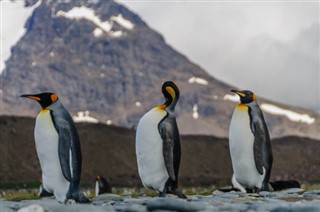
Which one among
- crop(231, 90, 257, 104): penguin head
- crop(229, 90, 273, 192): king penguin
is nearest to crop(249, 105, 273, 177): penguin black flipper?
crop(229, 90, 273, 192): king penguin

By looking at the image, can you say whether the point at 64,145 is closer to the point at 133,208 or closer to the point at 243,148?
the point at 133,208

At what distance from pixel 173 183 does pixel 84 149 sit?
182 ft

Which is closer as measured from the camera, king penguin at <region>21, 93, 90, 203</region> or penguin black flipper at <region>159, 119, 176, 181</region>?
king penguin at <region>21, 93, 90, 203</region>

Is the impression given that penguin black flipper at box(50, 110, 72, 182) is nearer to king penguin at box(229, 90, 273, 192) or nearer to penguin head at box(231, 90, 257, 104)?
king penguin at box(229, 90, 273, 192)

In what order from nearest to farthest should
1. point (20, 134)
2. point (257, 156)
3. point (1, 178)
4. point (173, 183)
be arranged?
point (173, 183) → point (257, 156) → point (1, 178) → point (20, 134)

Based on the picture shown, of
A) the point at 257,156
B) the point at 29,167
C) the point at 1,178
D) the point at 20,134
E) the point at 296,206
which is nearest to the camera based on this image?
the point at 296,206

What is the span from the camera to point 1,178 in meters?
54.6

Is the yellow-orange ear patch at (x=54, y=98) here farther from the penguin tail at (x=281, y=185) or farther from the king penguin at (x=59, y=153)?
the penguin tail at (x=281, y=185)

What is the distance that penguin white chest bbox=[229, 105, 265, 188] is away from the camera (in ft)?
46.0

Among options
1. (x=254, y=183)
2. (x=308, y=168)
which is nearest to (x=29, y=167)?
(x=308, y=168)

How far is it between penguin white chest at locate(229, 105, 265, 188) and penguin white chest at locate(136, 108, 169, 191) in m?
2.31

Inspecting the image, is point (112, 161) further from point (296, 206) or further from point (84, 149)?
point (296, 206)

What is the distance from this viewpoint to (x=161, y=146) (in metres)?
12.3

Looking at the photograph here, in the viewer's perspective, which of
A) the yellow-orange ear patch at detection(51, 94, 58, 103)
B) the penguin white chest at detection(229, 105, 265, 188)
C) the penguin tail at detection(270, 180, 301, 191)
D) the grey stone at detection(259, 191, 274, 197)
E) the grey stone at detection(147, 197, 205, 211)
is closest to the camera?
the grey stone at detection(147, 197, 205, 211)
